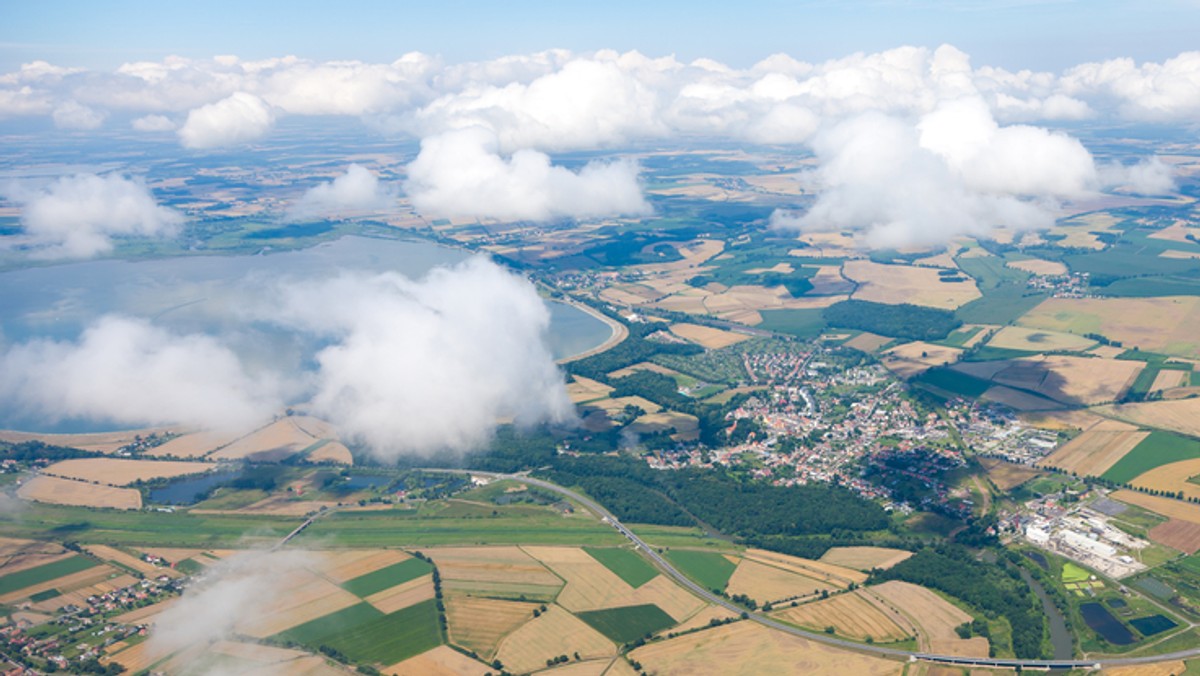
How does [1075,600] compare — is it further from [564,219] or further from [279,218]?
[279,218]

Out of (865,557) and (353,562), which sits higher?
(353,562)

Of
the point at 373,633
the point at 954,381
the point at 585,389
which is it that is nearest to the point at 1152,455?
the point at 954,381

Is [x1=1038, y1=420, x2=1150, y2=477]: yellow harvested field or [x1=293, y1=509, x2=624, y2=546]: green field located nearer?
[x1=293, y1=509, x2=624, y2=546]: green field

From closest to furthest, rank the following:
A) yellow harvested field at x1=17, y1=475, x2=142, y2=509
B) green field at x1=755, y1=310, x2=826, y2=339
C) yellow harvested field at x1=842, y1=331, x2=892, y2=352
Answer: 1. yellow harvested field at x1=17, y1=475, x2=142, y2=509
2. yellow harvested field at x1=842, y1=331, x2=892, y2=352
3. green field at x1=755, y1=310, x2=826, y2=339

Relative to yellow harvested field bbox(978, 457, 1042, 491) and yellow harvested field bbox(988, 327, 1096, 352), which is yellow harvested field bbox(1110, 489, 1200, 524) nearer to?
yellow harvested field bbox(978, 457, 1042, 491)

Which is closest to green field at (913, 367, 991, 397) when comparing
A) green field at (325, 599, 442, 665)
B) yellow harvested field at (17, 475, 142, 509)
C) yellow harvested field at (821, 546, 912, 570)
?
yellow harvested field at (821, 546, 912, 570)

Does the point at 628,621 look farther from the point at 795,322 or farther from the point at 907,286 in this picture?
the point at 907,286

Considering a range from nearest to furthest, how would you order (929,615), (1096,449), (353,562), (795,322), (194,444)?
(929,615)
(353,562)
(1096,449)
(194,444)
(795,322)
